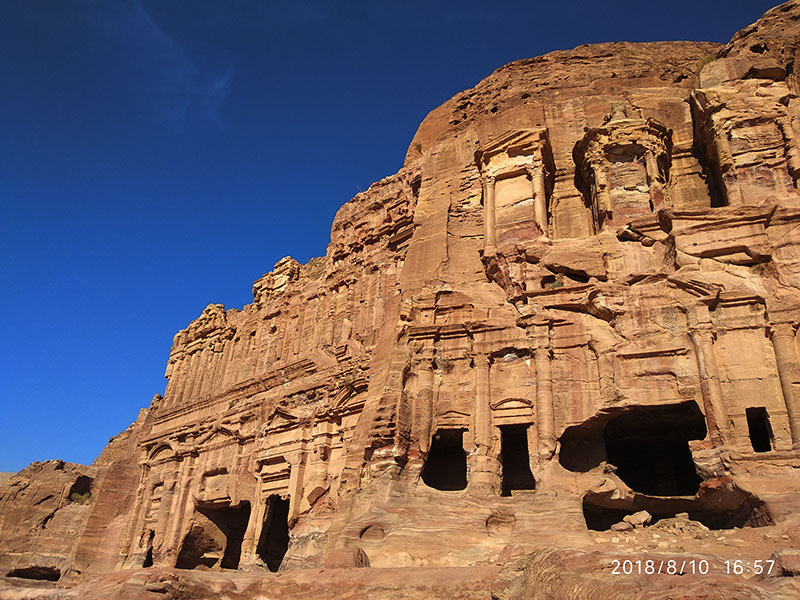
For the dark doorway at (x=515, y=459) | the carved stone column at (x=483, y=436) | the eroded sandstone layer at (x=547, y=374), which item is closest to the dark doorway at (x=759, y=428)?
the eroded sandstone layer at (x=547, y=374)

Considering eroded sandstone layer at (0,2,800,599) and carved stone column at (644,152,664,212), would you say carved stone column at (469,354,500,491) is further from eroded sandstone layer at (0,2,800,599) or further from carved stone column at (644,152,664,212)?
carved stone column at (644,152,664,212)

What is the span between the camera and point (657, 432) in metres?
17.4

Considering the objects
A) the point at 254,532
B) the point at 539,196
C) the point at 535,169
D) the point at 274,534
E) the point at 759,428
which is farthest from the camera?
the point at 274,534

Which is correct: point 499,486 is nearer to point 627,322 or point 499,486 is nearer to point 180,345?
point 627,322

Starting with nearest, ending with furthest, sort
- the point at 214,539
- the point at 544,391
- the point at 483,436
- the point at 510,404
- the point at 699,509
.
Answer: the point at 699,509
the point at 544,391
the point at 483,436
the point at 510,404
the point at 214,539

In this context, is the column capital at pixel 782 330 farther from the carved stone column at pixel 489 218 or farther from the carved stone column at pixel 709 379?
the carved stone column at pixel 489 218

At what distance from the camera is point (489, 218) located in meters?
20.8

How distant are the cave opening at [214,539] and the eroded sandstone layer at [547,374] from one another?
88 mm

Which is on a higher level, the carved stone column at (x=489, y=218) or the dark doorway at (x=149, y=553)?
the carved stone column at (x=489, y=218)

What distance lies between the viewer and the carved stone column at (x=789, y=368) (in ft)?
43.6

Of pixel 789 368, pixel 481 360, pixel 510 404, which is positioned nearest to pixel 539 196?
pixel 481 360

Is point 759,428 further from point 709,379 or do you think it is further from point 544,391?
point 544,391

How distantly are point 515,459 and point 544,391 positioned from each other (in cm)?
238

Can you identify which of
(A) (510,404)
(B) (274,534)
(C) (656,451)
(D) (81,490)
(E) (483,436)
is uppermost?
(D) (81,490)
